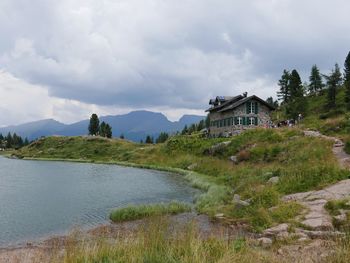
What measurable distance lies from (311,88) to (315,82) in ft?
8.82

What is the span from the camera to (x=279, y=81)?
425ft

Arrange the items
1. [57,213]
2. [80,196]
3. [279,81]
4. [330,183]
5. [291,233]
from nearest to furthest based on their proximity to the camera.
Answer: [291,233], [330,183], [57,213], [80,196], [279,81]

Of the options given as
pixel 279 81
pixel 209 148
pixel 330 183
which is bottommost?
pixel 330 183

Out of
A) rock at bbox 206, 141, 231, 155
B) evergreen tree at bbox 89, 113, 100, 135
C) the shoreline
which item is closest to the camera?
the shoreline

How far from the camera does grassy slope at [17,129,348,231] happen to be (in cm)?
2298

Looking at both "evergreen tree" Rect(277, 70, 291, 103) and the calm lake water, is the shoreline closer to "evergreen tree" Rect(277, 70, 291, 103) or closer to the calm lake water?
the calm lake water

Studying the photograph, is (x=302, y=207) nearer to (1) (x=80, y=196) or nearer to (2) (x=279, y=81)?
(1) (x=80, y=196)

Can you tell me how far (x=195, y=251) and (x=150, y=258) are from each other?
4.10 feet

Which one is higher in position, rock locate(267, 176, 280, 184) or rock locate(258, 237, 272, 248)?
rock locate(267, 176, 280, 184)

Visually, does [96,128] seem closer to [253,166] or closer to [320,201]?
[253,166]

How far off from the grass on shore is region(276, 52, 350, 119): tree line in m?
60.9

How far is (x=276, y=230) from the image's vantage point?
17766 mm

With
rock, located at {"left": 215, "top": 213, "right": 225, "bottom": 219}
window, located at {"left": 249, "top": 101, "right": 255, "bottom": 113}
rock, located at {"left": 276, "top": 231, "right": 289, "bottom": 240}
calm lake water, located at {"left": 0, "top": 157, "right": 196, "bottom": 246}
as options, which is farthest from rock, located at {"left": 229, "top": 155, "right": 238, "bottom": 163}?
rock, located at {"left": 276, "top": 231, "right": 289, "bottom": 240}

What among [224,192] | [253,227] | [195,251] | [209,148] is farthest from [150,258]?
[209,148]
